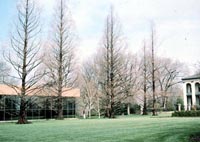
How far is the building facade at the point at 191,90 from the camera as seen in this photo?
187ft

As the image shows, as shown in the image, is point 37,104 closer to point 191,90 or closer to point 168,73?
point 191,90

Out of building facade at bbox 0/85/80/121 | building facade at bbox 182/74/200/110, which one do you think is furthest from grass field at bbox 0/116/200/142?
building facade at bbox 182/74/200/110

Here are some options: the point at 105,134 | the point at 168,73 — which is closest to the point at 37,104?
the point at 105,134

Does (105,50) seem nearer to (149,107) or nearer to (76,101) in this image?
(76,101)

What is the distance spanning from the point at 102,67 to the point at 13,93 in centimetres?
1304

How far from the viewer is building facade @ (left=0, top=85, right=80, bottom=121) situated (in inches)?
1721

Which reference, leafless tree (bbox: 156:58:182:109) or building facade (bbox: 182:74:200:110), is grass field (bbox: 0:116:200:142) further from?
leafless tree (bbox: 156:58:182:109)

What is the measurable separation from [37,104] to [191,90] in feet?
87.2

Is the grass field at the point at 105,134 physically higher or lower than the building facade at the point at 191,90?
lower

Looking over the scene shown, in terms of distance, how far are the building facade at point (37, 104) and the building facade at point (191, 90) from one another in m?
18.7

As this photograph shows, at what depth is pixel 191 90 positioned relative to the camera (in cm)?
5825

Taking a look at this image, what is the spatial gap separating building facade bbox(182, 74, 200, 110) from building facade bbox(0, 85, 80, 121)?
18.7m

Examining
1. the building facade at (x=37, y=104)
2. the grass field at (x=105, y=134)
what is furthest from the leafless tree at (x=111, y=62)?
the grass field at (x=105, y=134)

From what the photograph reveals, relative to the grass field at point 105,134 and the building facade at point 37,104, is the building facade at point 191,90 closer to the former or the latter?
the building facade at point 37,104
